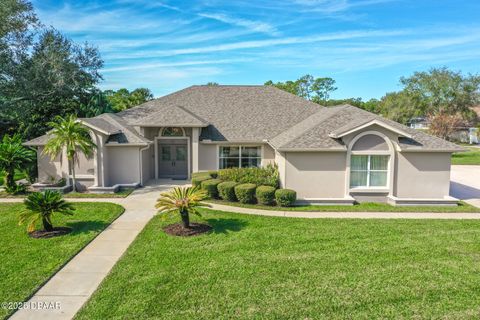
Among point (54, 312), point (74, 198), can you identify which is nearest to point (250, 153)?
point (74, 198)

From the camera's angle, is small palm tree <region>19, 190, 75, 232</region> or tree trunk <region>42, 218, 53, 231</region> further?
tree trunk <region>42, 218, 53, 231</region>

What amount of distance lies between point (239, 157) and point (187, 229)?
11063 millimetres

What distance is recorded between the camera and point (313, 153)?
1633cm

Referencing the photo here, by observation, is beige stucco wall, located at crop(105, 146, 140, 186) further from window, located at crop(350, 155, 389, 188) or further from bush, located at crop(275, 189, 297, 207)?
window, located at crop(350, 155, 389, 188)

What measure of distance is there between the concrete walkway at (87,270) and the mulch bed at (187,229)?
1163mm

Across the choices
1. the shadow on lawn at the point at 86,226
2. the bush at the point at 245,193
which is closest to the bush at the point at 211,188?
the bush at the point at 245,193

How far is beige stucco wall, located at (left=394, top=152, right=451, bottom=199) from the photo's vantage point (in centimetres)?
1648

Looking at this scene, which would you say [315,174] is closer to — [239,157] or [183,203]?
[239,157]

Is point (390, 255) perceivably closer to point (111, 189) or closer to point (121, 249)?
point (121, 249)

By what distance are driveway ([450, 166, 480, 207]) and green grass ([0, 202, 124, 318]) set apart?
17.9 metres

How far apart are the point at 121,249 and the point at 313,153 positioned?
32.3 ft

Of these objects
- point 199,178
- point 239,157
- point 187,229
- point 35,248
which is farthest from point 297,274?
point 239,157

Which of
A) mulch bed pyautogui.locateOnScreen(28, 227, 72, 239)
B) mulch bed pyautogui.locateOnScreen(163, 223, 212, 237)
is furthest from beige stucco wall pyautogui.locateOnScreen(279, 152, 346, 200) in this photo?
mulch bed pyautogui.locateOnScreen(28, 227, 72, 239)

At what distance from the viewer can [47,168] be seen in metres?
19.7
